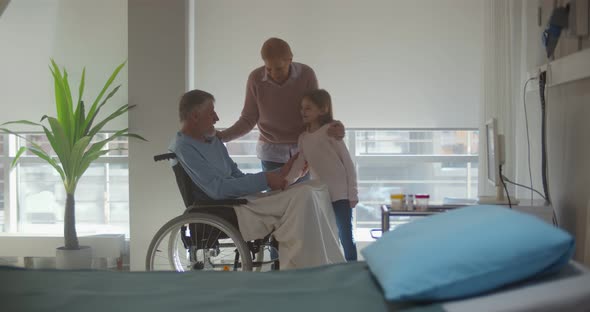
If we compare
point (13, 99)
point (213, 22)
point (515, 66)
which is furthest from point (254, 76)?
point (13, 99)

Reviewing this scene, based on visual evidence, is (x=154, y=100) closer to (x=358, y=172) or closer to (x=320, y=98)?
(x=320, y=98)

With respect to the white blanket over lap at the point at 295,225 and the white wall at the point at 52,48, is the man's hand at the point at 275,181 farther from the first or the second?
the white wall at the point at 52,48

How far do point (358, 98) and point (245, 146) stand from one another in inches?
35.9

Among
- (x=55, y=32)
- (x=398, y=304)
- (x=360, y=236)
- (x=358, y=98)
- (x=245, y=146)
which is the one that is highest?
(x=55, y=32)

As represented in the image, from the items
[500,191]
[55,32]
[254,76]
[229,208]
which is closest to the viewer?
[229,208]

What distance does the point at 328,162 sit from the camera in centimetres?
337

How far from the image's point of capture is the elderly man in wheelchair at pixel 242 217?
116 inches

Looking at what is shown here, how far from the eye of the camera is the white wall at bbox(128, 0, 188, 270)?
438 cm

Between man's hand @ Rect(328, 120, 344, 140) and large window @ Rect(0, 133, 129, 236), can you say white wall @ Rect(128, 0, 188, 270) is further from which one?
man's hand @ Rect(328, 120, 344, 140)

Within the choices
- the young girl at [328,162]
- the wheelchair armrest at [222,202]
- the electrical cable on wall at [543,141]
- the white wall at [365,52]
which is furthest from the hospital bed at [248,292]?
the white wall at [365,52]

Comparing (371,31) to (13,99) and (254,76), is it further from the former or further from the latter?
(13,99)

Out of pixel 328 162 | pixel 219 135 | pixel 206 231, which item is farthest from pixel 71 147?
pixel 328 162

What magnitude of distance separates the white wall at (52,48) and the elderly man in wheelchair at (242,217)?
1880mm

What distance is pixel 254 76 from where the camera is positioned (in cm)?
373
